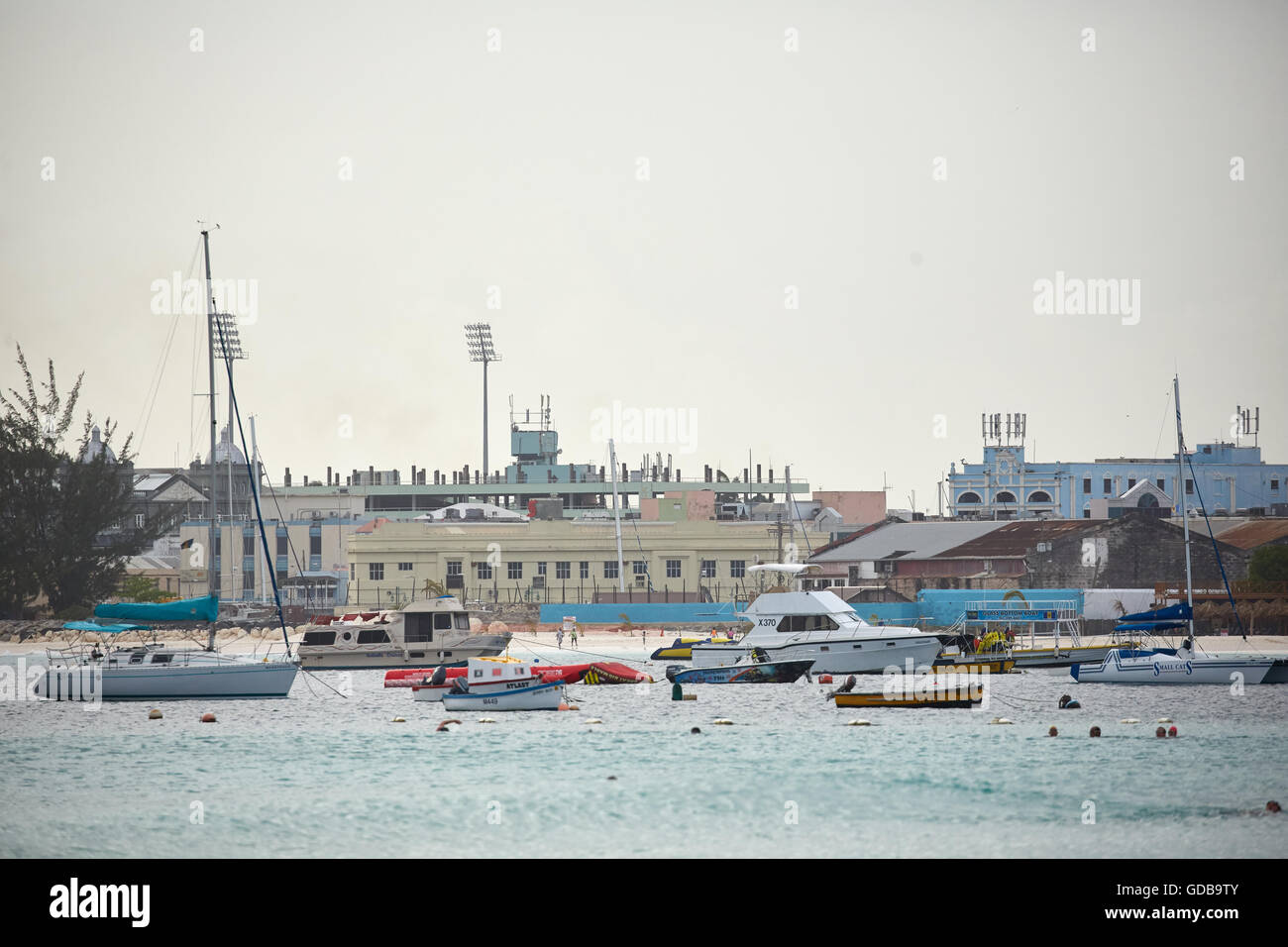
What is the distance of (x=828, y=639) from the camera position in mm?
57031

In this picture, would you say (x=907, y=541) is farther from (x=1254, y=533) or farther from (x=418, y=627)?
(x=418, y=627)

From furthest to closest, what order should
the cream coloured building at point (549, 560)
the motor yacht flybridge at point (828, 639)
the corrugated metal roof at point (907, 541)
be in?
the cream coloured building at point (549, 560)
the corrugated metal roof at point (907, 541)
the motor yacht flybridge at point (828, 639)

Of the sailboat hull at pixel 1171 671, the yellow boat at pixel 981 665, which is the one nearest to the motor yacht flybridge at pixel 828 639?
the yellow boat at pixel 981 665

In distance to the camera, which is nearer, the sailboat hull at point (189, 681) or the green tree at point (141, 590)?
the sailboat hull at point (189, 681)

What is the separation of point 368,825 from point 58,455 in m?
73.9

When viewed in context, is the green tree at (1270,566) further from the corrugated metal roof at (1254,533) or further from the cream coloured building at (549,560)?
the cream coloured building at (549,560)

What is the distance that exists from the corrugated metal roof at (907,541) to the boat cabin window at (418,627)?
115 ft

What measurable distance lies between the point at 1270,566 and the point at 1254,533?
10216 millimetres

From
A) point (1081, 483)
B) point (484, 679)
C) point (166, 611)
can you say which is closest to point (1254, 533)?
point (1081, 483)

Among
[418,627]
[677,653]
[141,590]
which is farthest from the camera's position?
[141,590]

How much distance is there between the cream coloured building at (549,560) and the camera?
9725 cm

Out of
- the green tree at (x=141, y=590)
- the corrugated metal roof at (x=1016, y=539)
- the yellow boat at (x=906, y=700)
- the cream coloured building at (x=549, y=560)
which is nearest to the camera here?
the yellow boat at (x=906, y=700)

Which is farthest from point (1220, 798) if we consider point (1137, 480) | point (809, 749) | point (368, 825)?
point (1137, 480)

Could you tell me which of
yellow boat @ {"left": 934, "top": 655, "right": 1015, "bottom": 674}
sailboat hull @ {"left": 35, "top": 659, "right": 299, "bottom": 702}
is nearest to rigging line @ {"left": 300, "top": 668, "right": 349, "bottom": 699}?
sailboat hull @ {"left": 35, "top": 659, "right": 299, "bottom": 702}
